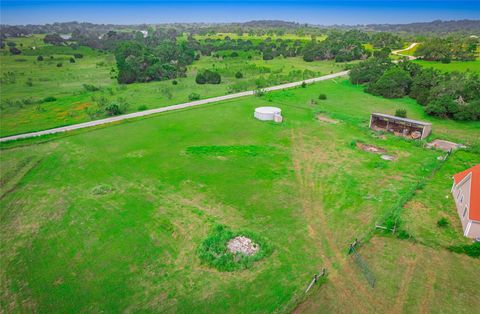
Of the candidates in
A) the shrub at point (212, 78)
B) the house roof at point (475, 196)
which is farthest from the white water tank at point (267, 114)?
the shrub at point (212, 78)

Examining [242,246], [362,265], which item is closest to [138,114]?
[242,246]

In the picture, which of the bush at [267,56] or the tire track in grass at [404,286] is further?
the bush at [267,56]

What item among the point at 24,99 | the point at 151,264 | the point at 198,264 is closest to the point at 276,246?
the point at 198,264

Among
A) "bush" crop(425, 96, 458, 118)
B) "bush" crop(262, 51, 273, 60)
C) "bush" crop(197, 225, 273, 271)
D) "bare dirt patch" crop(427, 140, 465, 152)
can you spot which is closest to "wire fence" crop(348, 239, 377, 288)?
"bush" crop(197, 225, 273, 271)

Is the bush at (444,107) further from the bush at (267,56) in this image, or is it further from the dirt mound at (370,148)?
the bush at (267,56)

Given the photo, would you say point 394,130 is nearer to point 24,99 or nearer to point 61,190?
point 61,190

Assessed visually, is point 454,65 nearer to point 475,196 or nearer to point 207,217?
point 475,196
